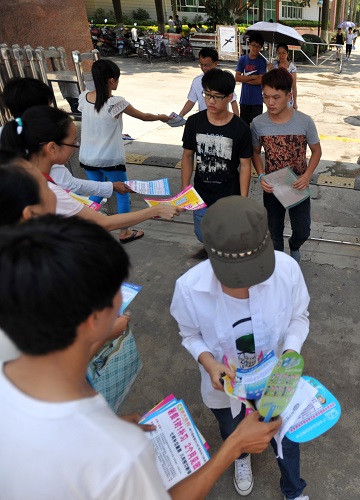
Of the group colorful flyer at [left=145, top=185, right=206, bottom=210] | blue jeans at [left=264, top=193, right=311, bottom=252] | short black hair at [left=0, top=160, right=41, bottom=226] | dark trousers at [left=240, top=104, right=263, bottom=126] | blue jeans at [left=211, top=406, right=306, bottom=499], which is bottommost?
blue jeans at [left=211, top=406, right=306, bottom=499]

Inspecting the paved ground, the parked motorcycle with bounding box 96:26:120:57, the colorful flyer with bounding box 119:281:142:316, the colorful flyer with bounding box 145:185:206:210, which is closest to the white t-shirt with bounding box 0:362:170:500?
the colorful flyer with bounding box 119:281:142:316

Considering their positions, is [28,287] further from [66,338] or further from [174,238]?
[174,238]

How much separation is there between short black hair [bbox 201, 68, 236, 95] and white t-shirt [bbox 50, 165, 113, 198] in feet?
3.34

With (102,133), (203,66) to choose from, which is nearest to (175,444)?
(102,133)

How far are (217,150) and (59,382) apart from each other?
243 centimetres

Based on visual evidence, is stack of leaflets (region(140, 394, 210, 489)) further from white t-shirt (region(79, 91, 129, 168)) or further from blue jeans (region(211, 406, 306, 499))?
white t-shirt (region(79, 91, 129, 168))

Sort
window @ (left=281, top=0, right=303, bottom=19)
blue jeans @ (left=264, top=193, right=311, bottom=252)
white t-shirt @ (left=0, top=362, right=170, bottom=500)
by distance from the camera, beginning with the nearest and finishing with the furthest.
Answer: white t-shirt @ (left=0, top=362, right=170, bottom=500), blue jeans @ (left=264, top=193, right=311, bottom=252), window @ (left=281, top=0, right=303, bottom=19)

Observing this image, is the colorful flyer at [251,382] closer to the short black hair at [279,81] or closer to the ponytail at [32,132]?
the ponytail at [32,132]

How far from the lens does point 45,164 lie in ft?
7.04

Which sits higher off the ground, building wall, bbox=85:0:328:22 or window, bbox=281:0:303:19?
building wall, bbox=85:0:328:22

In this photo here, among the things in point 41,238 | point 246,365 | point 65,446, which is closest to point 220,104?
point 246,365

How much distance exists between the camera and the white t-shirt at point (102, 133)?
11.4ft

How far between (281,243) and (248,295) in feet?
6.67

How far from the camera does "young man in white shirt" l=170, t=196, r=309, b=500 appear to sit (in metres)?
1.24
